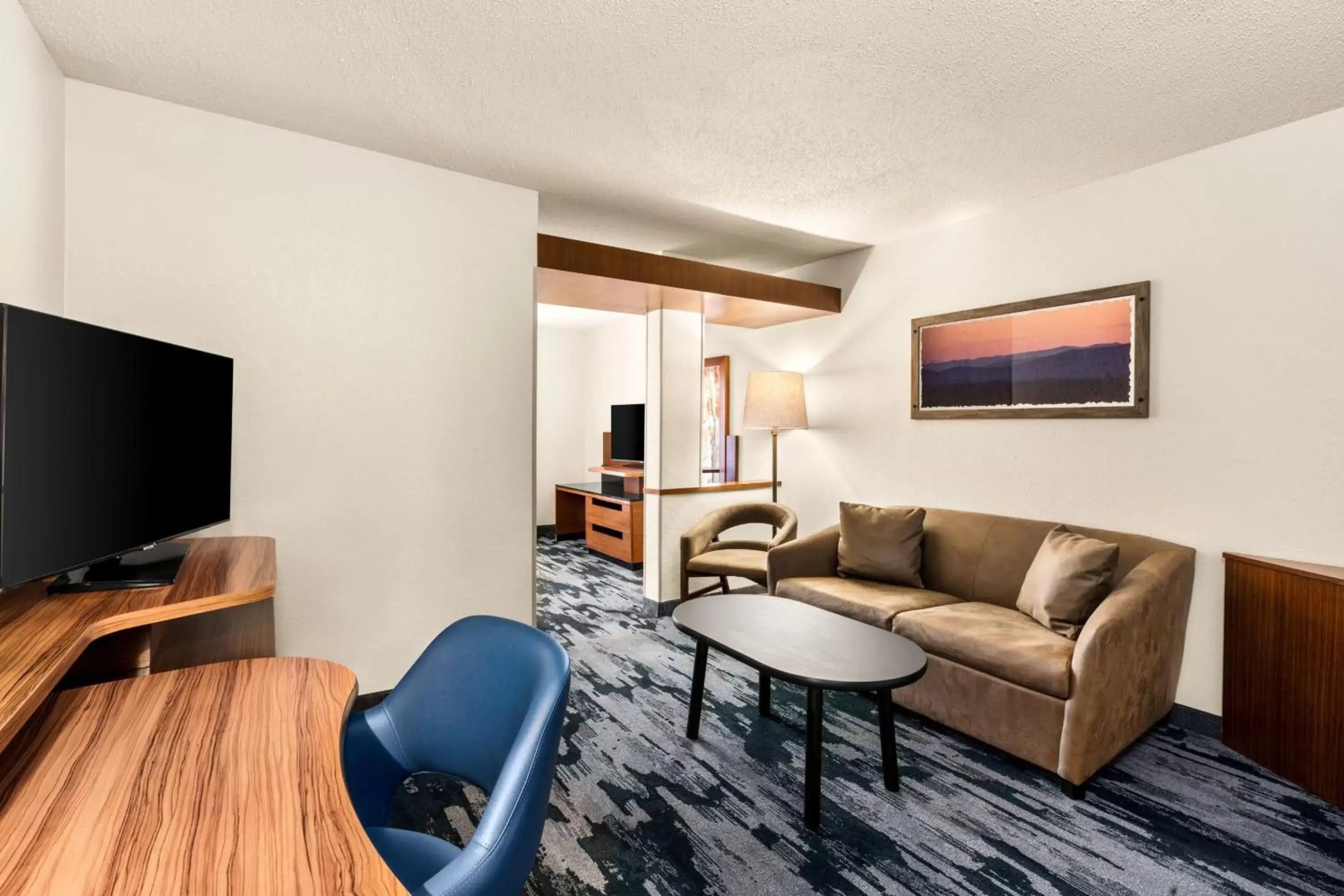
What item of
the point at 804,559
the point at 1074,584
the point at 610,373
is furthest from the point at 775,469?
the point at 610,373

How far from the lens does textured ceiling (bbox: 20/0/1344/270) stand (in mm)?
1900

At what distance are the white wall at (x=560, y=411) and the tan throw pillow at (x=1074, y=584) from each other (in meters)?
5.63

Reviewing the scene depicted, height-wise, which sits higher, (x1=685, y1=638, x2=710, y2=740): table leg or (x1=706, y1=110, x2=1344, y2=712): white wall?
(x1=706, y1=110, x2=1344, y2=712): white wall

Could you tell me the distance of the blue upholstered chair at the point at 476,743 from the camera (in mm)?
1011

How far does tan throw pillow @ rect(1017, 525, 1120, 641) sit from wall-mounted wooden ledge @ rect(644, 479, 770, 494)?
237 cm

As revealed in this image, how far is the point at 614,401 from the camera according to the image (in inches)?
291

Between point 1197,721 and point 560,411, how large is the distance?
6432 mm

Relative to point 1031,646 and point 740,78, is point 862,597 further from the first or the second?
point 740,78

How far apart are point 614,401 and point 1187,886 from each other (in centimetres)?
623

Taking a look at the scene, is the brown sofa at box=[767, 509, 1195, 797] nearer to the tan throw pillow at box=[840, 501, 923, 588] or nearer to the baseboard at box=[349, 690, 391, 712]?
the tan throw pillow at box=[840, 501, 923, 588]

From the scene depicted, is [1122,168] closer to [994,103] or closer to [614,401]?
[994,103]

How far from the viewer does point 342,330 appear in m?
2.80

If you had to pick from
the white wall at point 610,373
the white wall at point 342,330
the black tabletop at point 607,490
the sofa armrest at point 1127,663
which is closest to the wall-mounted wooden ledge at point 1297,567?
the sofa armrest at point 1127,663

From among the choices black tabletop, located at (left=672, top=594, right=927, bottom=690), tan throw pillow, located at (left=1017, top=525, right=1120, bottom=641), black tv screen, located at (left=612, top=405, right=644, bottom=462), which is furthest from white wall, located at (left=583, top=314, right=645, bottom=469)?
tan throw pillow, located at (left=1017, top=525, right=1120, bottom=641)
